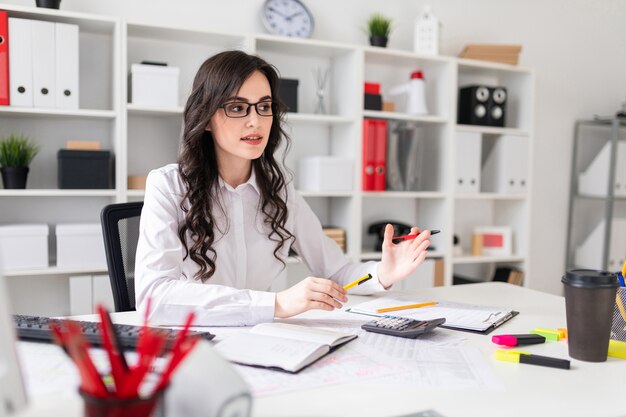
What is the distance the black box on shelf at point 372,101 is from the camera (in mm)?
3195

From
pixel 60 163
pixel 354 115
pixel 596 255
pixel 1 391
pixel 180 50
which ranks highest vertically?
pixel 180 50

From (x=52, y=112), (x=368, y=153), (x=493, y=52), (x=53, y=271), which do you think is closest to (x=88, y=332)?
(x=53, y=271)

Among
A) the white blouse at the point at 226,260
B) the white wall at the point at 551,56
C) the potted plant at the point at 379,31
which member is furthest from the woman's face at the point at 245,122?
the white wall at the point at 551,56

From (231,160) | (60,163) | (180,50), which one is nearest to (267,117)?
(231,160)

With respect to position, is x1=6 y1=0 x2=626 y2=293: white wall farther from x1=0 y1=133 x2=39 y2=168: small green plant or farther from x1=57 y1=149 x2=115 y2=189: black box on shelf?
x1=0 y1=133 x2=39 y2=168: small green plant

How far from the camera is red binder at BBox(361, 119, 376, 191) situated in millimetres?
3137

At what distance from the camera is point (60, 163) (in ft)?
8.66

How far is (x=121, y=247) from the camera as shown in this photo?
174 centimetres

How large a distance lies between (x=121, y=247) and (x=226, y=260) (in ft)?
1.01

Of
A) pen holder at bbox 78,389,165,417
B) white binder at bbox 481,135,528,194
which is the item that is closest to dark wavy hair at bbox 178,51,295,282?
pen holder at bbox 78,389,165,417

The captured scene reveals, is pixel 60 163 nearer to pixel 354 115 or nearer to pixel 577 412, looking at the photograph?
pixel 354 115

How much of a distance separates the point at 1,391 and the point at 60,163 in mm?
2132

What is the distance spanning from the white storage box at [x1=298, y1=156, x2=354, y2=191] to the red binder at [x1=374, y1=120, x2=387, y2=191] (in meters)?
0.16

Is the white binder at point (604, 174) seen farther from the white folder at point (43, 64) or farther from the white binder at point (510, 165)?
the white folder at point (43, 64)
